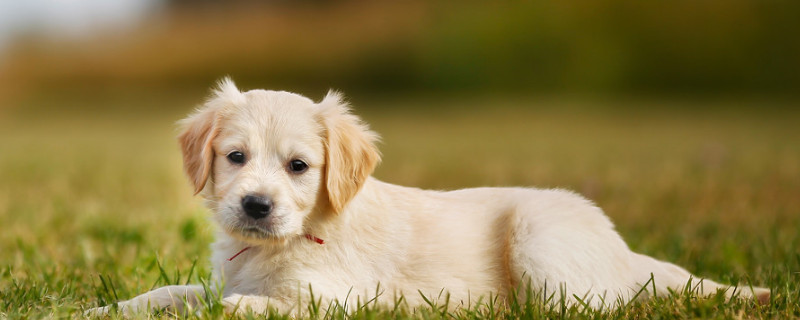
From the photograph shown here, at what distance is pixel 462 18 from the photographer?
25.6 meters

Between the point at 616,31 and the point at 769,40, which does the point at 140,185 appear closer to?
the point at 616,31

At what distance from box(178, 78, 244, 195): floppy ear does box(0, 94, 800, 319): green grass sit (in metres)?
0.55

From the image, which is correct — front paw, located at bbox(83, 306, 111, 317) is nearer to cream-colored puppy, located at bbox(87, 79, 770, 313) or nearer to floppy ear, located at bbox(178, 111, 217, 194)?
cream-colored puppy, located at bbox(87, 79, 770, 313)

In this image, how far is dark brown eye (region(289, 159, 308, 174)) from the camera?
354 centimetres

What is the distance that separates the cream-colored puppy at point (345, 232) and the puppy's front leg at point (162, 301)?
1cm

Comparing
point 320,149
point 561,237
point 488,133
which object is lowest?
point 488,133

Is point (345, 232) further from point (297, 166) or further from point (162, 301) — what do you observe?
point (162, 301)

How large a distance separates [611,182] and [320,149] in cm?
578

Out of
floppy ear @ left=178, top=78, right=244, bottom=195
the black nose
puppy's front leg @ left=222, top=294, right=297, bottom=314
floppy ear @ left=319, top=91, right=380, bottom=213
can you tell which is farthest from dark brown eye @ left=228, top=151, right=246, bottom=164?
puppy's front leg @ left=222, top=294, right=297, bottom=314

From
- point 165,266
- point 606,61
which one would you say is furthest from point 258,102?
point 606,61

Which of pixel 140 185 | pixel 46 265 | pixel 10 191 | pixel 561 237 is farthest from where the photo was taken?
pixel 140 185

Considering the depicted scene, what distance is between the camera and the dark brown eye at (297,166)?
354 centimetres

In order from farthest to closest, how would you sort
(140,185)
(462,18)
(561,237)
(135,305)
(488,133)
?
(462,18) < (488,133) < (140,185) < (561,237) < (135,305)

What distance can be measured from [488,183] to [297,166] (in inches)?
217
